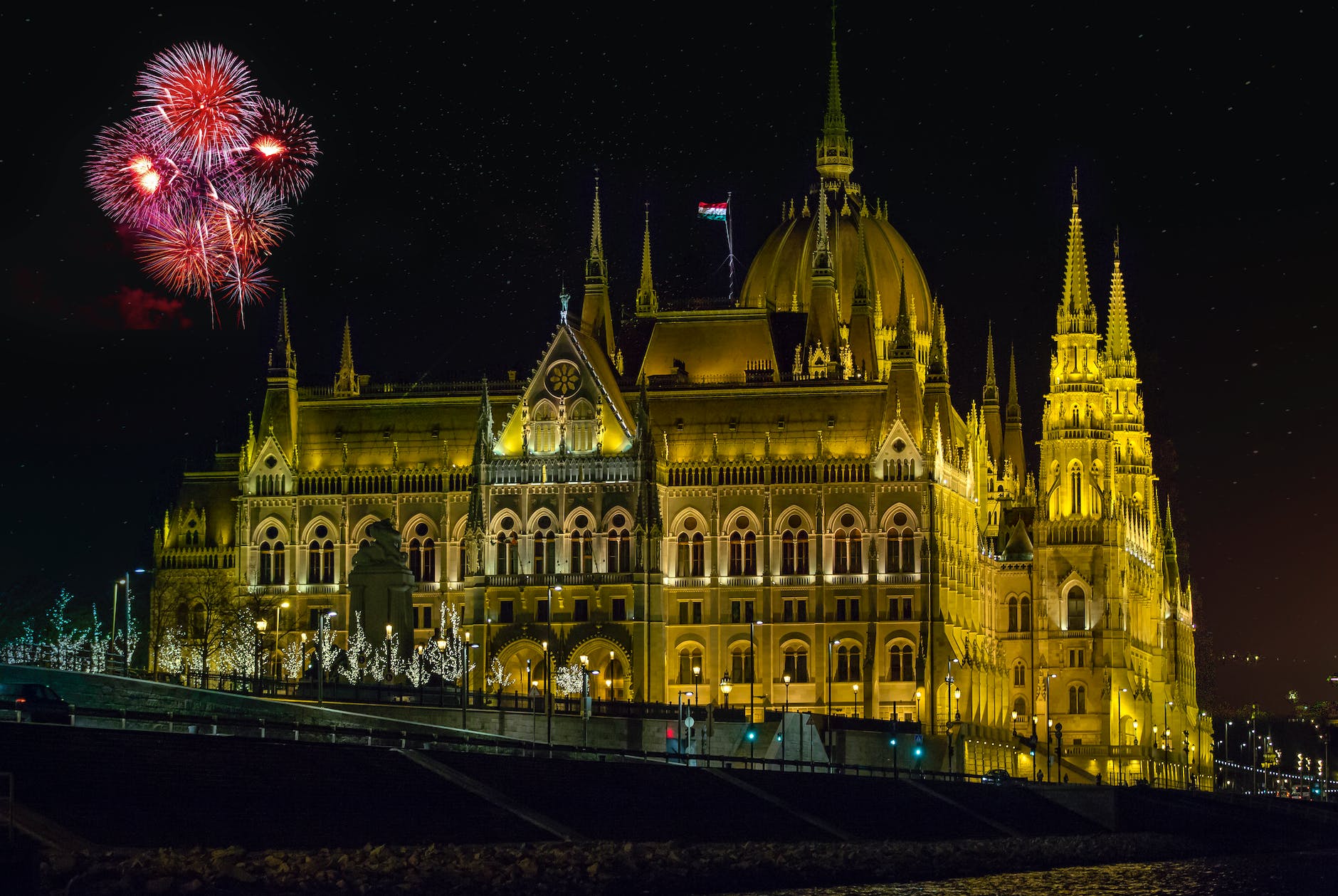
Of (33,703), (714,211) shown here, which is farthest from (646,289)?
(33,703)

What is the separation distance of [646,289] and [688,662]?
1424 inches

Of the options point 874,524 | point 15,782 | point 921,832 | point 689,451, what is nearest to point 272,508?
point 689,451

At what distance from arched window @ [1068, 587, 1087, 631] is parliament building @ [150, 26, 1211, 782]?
15cm

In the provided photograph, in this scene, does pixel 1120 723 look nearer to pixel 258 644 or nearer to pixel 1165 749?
pixel 1165 749

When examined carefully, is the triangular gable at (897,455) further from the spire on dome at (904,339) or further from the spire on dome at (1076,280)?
the spire on dome at (1076,280)

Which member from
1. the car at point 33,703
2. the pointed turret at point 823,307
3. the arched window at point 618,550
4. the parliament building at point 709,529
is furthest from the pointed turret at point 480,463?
the car at point 33,703

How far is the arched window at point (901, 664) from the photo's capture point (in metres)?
160

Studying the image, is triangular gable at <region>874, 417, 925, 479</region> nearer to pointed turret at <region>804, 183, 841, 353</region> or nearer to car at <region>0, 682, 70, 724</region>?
pointed turret at <region>804, 183, 841, 353</region>

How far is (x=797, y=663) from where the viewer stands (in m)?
161

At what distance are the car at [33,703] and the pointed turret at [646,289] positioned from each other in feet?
290

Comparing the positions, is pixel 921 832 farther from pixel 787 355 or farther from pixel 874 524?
pixel 787 355

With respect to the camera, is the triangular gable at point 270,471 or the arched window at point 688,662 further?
the triangular gable at point 270,471

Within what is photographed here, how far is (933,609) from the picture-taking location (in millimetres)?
159375

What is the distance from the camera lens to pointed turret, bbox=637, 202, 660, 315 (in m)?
188
